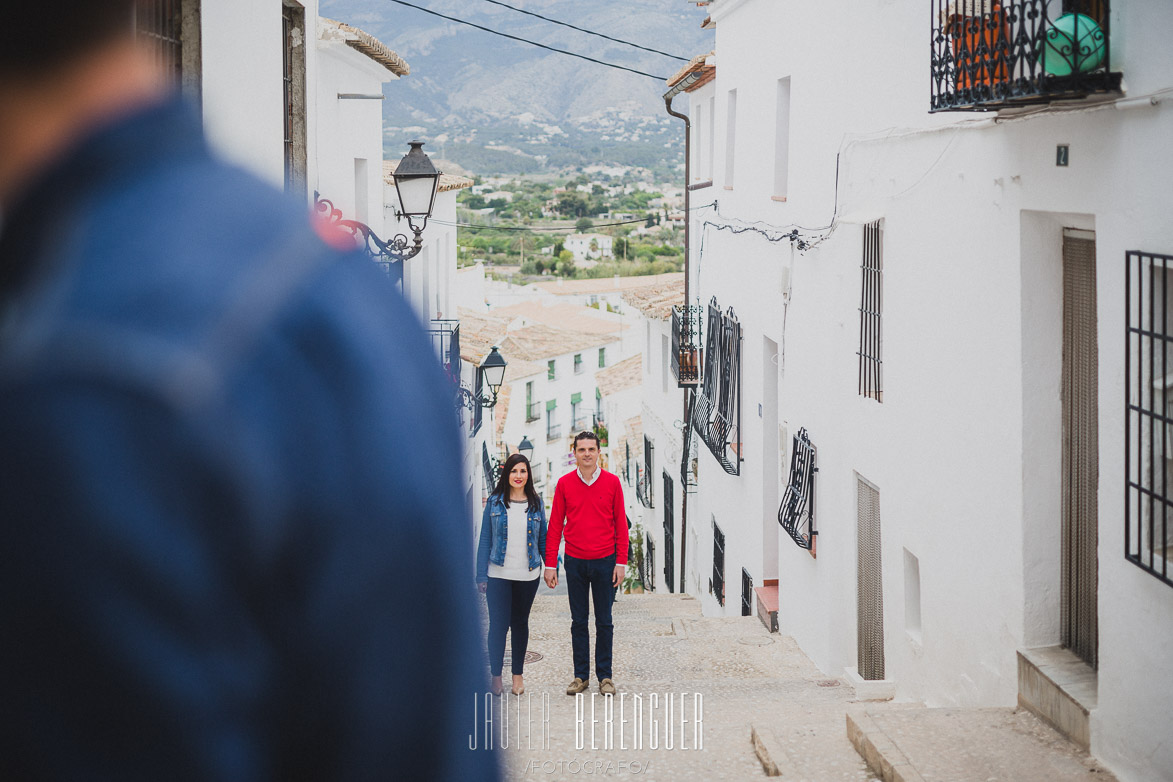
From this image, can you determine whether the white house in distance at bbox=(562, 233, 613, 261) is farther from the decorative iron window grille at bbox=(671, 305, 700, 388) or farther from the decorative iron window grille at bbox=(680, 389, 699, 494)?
the decorative iron window grille at bbox=(671, 305, 700, 388)

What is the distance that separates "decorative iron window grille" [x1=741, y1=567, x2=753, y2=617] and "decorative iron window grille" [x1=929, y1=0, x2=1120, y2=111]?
8.51 meters

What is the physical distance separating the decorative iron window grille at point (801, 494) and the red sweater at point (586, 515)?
274 centimetres

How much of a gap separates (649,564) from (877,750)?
22.4 metres

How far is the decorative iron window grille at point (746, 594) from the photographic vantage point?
13.6 meters

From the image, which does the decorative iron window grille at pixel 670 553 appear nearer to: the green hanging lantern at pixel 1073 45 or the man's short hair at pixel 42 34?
the green hanging lantern at pixel 1073 45

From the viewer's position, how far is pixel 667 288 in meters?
23.4

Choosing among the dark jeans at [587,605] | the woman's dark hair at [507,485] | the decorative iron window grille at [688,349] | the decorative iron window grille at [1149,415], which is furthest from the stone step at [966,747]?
the decorative iron window grille at [688,349]

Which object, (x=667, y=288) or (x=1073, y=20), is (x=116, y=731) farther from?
(x=667, y=288)

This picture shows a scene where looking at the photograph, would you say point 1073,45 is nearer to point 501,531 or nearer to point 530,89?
point 501,531

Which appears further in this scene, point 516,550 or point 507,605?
point 507,605

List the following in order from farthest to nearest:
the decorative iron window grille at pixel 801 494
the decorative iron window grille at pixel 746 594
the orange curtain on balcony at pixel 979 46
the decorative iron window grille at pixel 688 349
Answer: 1. the decorative iron window grille at pixel 688 349
2. the decorative iron window grille at pixel 746 594
3. the decorative iron window grille at pixel 801 494
4. the orange curtain on balcony at pixel 979 46

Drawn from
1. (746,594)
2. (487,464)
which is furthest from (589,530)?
(487,464)

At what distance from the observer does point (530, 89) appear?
136250mm

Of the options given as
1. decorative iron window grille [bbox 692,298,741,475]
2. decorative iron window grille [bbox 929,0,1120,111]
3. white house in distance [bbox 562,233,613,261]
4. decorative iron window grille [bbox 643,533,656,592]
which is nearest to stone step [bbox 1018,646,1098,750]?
decorative iron window grille [bbox 929,0,1120,111]
